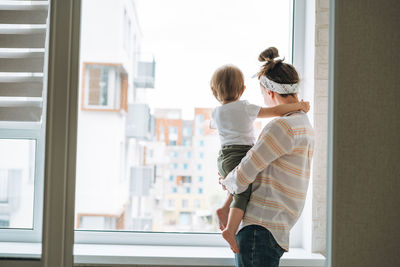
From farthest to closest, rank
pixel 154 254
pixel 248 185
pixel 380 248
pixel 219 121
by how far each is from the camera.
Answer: pixel 154 254, pixel 219 121, pixel 248 185, pixel 380 248

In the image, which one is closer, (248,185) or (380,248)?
(380,248)

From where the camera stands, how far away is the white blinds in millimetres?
1424

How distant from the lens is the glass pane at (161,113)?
185cm

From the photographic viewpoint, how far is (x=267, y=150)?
136cm

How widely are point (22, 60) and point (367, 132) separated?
1271 millimetres

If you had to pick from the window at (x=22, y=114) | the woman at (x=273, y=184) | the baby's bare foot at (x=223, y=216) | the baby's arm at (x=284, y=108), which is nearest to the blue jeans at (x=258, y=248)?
the woman at (x=273, y=184)

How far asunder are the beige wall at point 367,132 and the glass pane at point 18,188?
134 cm

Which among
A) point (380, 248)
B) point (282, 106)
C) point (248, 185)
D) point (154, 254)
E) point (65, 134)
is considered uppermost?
point (282, 106)

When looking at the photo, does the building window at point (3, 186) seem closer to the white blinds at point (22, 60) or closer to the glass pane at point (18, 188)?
Result: the glass pane at point (18, 188)

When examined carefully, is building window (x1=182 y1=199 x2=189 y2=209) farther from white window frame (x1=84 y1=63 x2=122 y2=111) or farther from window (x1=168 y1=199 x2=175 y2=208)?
white window frame (x1=84 y1=63 x2=122 y2=111)

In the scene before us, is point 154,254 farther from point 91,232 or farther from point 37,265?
point 37,265

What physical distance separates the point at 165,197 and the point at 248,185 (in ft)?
1.93

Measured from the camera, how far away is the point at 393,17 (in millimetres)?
1223

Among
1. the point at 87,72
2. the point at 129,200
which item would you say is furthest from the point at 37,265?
the point at 87,72
